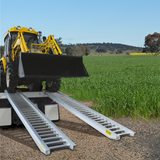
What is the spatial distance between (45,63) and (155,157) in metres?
4.02

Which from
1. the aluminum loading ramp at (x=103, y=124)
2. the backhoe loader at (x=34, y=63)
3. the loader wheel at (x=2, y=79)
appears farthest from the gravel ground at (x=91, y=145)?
the loader wheel at (x=2, y=79)

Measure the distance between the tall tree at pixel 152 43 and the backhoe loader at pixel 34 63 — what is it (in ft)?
326

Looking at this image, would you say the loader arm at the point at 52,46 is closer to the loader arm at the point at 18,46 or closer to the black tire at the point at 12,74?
the loader arm at the point at 18,46

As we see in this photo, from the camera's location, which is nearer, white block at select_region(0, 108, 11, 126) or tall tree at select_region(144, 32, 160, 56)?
white block at select_region(0, 108, 11, 126)

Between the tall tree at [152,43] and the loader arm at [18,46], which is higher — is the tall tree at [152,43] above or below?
above

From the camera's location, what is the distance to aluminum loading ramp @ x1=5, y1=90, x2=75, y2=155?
13.9 feet

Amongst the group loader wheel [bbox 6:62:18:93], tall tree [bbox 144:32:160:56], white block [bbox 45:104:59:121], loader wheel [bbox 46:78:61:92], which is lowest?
white block [bbox 45:104:59:121]

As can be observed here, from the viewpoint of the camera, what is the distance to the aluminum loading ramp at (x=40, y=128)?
13.9 ft

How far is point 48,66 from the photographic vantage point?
20.6 feet

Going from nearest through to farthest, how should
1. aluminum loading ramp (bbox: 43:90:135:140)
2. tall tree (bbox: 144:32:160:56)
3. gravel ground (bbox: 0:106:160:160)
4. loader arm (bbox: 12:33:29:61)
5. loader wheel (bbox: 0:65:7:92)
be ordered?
gravel ground (bbox: 0:106:160:160) → aluminum loading ramp (bbox: 43:90:135:140) → loader arm (bbox: 12:33:29:61) → loader wheel (bbox: 0:65:7:92) → tall tree (bbox: 144:32:160:56)

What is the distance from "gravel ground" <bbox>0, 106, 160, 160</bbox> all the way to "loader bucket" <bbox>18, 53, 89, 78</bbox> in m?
1.76

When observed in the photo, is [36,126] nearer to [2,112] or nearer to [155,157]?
[2,112]

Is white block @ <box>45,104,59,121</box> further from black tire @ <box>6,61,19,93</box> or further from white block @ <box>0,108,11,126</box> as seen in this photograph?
black tire @ <box>6,61,19,93</box>

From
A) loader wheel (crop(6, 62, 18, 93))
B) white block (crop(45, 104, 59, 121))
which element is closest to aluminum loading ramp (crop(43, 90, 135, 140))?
white block (crop(45, 104, 59, 121))
